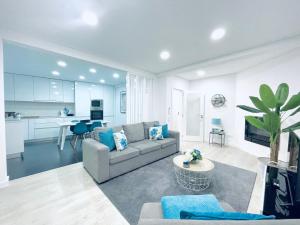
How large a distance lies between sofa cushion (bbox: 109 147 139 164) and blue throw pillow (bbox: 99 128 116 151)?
0.15 meters

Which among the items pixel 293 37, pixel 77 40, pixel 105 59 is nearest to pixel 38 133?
pixel 105 59

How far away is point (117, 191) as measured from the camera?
2.09 meters

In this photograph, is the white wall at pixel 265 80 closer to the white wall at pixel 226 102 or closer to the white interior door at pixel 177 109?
the white wall at pixel 226 102

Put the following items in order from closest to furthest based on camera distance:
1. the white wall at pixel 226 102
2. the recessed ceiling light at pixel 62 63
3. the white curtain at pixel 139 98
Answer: the recessed ceiling light at pixel 62 63
the white curtain at pixel 139 98
the white wall at pixel 226 102

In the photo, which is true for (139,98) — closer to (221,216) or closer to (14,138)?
(14,138)

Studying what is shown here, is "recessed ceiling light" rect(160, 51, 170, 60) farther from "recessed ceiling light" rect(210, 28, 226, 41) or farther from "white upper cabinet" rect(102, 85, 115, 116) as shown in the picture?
"white upper cabinet" rect(102, 85, 115, 116)

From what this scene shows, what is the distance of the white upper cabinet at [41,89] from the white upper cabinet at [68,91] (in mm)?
597

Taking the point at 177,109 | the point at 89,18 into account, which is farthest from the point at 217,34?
the point at 177,109

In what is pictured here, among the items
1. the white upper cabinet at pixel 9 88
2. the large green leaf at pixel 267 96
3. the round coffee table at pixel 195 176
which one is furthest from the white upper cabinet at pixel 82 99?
the large green leaf at pixel 267 96

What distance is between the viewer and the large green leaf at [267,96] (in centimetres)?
141

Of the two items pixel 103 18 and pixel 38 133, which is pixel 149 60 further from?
pixel 38 133

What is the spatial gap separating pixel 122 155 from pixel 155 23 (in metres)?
2.26

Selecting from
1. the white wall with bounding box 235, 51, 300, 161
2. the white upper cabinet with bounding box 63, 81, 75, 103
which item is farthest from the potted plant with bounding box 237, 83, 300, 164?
the white upper cabinet with bounding box 63, 81, 75, 103

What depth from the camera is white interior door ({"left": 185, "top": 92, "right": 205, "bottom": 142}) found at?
209 inches
